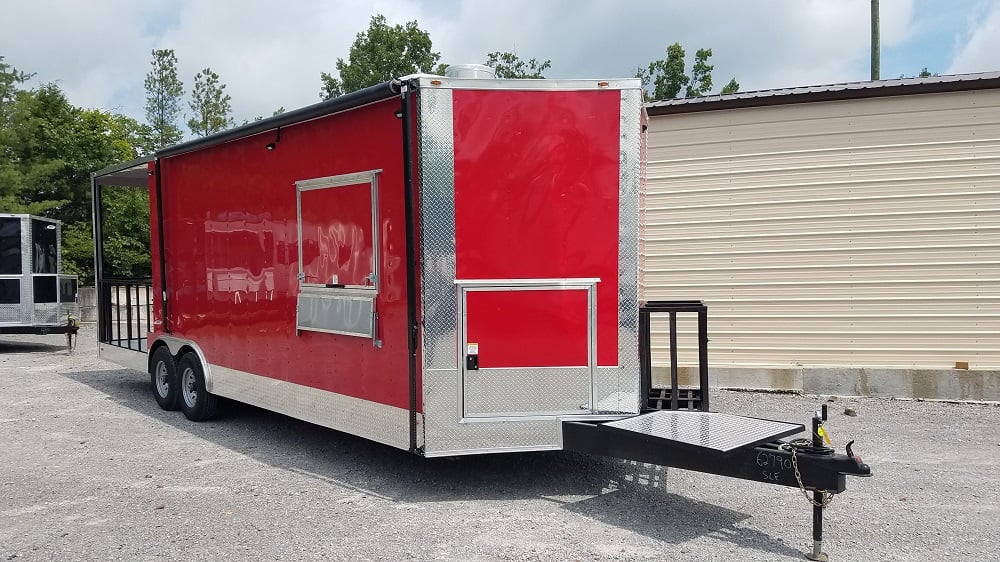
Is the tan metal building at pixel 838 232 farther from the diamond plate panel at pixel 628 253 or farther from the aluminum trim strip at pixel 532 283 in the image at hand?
the aluminum trim strip at pixel 532 283

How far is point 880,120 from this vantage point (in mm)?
8727

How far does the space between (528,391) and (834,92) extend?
19.2ft

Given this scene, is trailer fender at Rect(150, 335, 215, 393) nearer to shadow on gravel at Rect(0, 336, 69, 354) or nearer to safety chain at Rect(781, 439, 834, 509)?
safety chain at Rect(781, 439, 834, 509)

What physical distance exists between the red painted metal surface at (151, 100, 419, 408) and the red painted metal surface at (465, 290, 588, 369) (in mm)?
579

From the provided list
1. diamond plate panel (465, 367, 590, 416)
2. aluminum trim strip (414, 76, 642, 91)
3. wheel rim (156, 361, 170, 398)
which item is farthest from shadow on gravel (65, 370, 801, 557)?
aluminum trim strip (414, 76, 642, 91)

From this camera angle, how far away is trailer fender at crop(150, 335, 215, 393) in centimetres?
746

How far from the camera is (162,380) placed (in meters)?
8.37

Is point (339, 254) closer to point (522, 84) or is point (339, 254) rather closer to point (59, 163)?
point (522, 84)

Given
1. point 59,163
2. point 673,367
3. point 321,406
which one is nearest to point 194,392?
point 321,406

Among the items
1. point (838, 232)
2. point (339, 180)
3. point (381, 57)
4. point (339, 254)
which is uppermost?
point (381, 57)

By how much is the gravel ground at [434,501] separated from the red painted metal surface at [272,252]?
0.75 metres

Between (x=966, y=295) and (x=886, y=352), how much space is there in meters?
1.04

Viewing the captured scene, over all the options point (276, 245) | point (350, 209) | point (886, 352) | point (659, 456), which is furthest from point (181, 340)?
point (886, 352)

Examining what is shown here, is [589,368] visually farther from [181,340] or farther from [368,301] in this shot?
[181,340]
